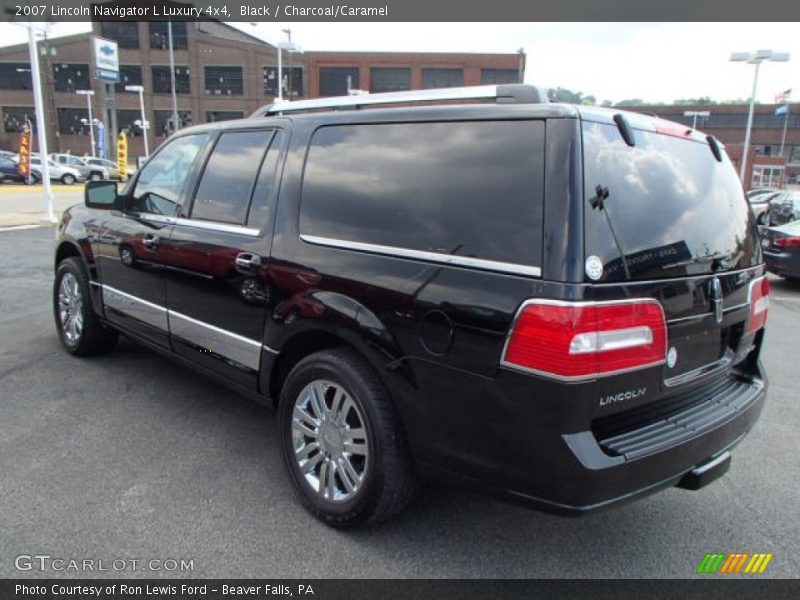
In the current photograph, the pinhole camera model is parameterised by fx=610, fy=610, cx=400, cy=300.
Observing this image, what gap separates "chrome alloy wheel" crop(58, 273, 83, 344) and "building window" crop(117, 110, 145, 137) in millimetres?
69094

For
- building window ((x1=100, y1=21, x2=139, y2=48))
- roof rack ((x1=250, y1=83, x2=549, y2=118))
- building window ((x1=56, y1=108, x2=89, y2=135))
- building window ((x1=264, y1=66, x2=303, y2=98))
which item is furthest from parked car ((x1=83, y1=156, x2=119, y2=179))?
roof rack ((x1=250, y1=83, x2=549, y2=118))

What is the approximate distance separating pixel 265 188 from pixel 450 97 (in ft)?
3.71

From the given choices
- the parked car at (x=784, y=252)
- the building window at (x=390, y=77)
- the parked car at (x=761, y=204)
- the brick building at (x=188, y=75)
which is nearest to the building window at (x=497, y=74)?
the brick building at (x=188, y=75)

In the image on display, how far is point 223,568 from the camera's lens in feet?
8.18

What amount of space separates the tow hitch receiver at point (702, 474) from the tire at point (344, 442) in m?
1.09

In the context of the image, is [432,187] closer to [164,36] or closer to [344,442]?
[344,442]

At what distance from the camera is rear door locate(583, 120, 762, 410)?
2113 mm

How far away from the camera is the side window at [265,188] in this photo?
3.17 metres

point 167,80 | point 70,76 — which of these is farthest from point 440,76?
point 70,76

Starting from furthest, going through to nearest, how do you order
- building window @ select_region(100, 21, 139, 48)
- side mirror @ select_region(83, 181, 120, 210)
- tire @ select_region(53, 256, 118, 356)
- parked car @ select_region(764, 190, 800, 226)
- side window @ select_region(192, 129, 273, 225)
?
building window @ select_region(100, 21, 139, 48) < parked car @ select_region(764, 190, 800, 226) < tire @ select_region(53, 256, 118, 356) < side mirror @ select_region(83, 181, 120, 210) < side window @ select_region(192, 129, 273, 225)

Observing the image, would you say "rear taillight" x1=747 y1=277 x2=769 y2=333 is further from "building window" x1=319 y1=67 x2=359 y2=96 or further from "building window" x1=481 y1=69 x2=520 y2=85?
"building window" x1=319 y1=67 x2=359 y2=96

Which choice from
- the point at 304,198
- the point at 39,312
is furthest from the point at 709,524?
the point at 39,312

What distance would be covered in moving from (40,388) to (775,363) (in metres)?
6.18

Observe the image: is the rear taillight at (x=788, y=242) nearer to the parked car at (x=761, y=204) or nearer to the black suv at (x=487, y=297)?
the parked car at (x=761, y=204)
